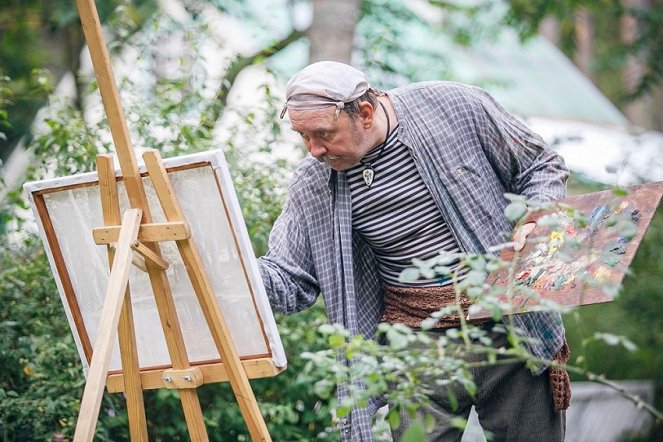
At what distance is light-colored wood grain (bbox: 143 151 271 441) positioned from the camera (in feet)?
9.76

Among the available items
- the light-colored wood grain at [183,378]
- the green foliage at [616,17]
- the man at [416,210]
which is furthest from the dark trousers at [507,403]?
the green foliage at [616,17]

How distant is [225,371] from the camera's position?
10.2ft

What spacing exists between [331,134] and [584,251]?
2.53 ft

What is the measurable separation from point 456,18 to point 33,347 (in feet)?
24.8

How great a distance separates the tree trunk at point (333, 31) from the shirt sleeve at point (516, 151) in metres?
2.88

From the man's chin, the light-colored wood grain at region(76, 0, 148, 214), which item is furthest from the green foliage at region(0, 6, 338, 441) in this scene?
the light-colored wood grain at region(76, 0, 148, 214)

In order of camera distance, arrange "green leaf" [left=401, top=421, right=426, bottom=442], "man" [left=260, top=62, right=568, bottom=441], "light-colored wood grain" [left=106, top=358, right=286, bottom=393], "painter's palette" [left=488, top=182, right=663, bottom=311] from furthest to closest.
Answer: "man" [left=260, top=62, right=568, bottom=441]
"light-colored wood grain" [left=106, top=358, right=286, bottom=393]
"painter's palette" [left=488, top=182, right=663, bottom=311]
"green leaf" [left=401, top=421, right=426, bottom=442]

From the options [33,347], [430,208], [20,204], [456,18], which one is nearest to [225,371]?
[430,208]

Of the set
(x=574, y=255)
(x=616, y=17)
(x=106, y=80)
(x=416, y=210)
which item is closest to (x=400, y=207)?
(x=416, y=210)

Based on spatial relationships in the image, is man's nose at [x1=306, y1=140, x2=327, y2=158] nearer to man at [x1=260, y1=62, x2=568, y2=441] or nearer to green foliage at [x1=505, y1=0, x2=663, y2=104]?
man at [x1=260, y1=62, x2=568, y2=441]

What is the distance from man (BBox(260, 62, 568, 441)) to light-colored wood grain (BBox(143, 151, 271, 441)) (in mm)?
200

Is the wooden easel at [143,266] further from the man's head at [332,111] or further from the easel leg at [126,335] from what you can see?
the man's head at [332,111]

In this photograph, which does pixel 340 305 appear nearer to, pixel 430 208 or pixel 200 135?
pixel 430 208

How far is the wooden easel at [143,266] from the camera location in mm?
2943
